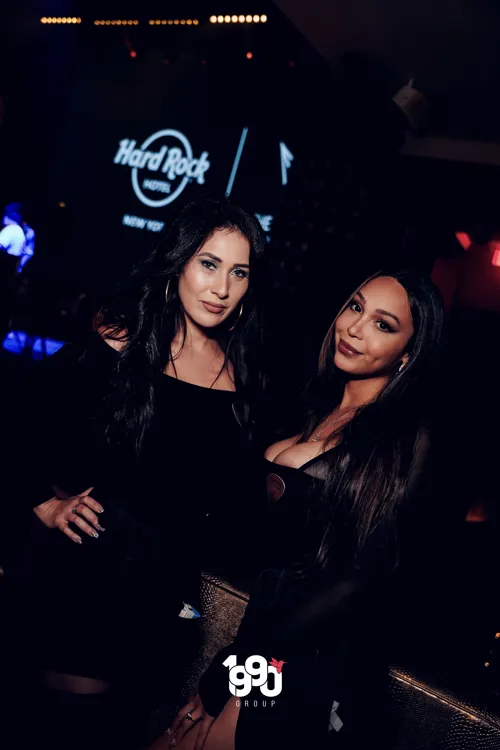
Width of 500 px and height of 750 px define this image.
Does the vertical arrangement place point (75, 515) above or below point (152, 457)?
below

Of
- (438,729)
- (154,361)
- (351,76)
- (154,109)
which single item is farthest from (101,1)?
(438,729)

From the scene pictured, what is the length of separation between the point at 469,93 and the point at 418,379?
4.29 meters

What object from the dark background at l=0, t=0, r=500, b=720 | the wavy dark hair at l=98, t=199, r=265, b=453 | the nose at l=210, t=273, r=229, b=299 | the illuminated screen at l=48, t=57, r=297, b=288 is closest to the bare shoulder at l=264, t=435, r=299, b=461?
the wavy dark hair at l=98, t=199, r=265, b=453

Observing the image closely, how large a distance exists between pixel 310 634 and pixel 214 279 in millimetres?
1111

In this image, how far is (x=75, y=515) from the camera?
1613 millimetres

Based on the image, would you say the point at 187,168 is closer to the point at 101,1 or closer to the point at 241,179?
the point at 241,179

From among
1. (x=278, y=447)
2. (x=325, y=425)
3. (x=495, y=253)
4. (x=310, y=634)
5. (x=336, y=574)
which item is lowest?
(x=310, y=634)

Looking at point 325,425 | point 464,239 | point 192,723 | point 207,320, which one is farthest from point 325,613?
point 464,239

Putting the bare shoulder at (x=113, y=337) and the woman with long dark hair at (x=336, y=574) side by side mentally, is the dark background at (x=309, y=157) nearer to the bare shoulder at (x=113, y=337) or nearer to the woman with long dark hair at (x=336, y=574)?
the woman with long dark hair at (x=336, y=574)

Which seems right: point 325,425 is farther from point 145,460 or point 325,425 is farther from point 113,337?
point 113,337

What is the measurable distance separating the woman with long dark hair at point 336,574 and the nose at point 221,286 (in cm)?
45

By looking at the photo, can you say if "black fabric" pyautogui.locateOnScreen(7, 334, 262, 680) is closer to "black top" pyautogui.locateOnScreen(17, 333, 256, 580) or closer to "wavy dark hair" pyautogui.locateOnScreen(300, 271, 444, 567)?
"black top" pyautogui.locateOnScreen(17, 333, 256, 580)

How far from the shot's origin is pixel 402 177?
6.09 m

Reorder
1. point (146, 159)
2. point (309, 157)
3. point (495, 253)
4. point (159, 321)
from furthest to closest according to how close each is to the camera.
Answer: point (146, 159), point (495, 253), point (309, 157), point (159, 321)
